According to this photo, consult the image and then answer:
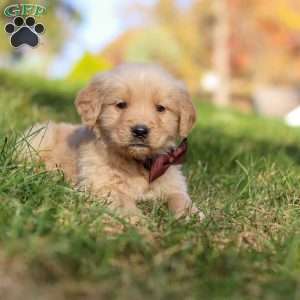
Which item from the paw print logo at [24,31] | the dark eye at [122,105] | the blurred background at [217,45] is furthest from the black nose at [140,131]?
the blurred background at [217,45]

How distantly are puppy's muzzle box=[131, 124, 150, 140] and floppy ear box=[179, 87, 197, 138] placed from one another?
1.34 ft

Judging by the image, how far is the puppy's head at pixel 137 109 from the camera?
12.6 ft

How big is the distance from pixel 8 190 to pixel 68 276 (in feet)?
3.25

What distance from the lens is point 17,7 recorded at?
494 cm

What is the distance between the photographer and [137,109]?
3.92 m

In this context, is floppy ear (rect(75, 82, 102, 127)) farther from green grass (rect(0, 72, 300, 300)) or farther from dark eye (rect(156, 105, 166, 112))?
green grass (rect(0, 72, 300, 300))

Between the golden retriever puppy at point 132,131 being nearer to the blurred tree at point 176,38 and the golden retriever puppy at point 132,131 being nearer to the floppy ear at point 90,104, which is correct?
the floppy ear at point 90,104

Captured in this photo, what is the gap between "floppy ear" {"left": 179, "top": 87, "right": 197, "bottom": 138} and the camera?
417cm

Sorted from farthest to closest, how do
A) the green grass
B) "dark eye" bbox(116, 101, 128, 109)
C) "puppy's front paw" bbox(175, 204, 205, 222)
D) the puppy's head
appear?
"dark eye" bbox(116, 101, 128, 109), the puppy's head, "puppy's front paw" bbox(175, 204, 205, 222), the green grass

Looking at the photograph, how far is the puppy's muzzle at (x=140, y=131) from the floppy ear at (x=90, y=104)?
39 centimetres

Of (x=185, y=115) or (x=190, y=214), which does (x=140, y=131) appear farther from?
(x=190, y=214)

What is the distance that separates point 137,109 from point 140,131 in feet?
0.58

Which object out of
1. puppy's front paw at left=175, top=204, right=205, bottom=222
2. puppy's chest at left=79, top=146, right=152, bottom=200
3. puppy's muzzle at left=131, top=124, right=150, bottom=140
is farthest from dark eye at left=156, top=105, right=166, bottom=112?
puppy's front paw at left=175, top=204, right=205, bottom=222

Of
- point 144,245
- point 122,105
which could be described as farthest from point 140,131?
point 144,245
